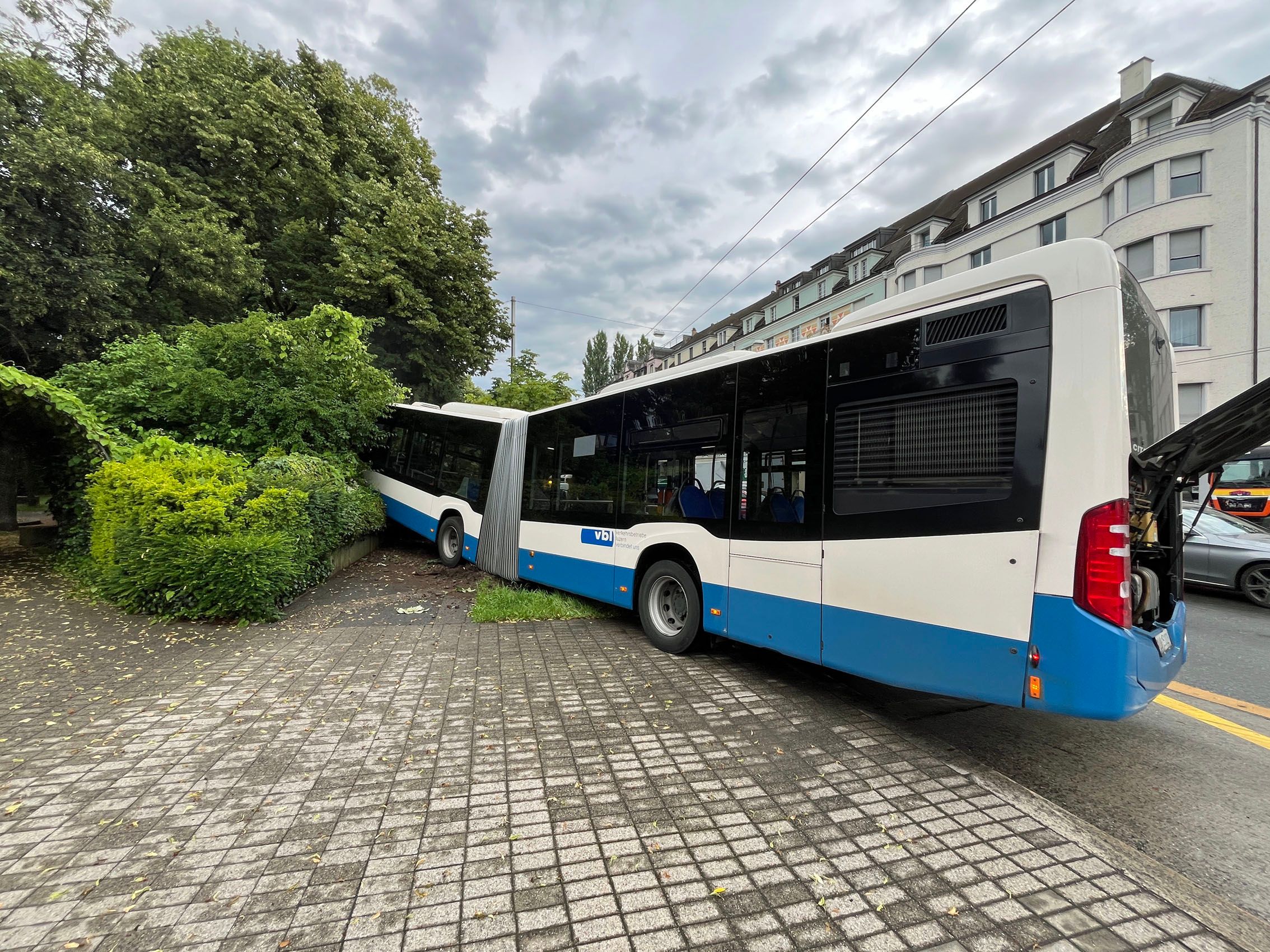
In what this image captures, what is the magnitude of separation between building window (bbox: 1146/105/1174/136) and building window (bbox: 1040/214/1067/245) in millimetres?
3666

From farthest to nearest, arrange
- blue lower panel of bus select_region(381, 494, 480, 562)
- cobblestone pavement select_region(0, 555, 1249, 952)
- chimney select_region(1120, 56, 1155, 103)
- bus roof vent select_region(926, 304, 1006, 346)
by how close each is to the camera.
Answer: chimney select_region(1120, 56, 1155, 103) → blue lower panel of bus select_region(381, 494, 480, 562) → bus roof vent select_region(926, 304, 1006, 346) → cobblestone pavement select_region(0, 555, 1249, 952)

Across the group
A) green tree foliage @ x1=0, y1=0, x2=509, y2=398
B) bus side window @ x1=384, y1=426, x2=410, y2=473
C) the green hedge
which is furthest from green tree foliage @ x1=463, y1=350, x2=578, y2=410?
the green hedge

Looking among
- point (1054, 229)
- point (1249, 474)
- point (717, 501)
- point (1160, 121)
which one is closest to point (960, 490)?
point (717, 501)

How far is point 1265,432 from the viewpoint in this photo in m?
2.97

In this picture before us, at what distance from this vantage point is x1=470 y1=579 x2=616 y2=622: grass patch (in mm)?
6594

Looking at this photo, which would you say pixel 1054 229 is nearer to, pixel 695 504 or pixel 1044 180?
pixel 1044 180

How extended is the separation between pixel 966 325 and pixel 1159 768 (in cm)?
307

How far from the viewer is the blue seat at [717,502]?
195 inches

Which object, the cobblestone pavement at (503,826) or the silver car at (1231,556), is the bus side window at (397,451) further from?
the silver car at (1231,556)

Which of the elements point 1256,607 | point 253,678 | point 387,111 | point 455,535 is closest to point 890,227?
point 387,111

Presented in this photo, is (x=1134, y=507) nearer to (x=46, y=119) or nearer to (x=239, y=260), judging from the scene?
(x=239, y=260)

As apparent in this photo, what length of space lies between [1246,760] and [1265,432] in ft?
7.22

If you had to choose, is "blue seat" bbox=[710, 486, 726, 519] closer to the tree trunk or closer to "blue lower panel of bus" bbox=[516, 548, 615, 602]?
"blue lower panel of bus" bbox=[516, 548, 615, 602]

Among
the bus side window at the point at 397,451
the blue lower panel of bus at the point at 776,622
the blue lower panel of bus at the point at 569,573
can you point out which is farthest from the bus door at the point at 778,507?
the bus side window at the point at 397,451
